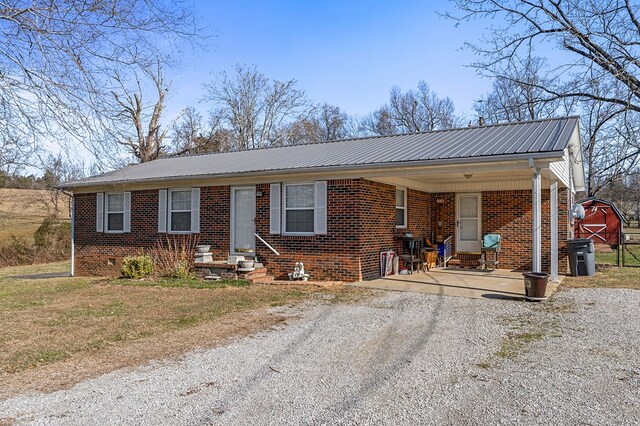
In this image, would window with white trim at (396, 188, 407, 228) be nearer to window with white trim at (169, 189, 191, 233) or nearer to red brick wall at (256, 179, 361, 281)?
red brick wall at (256, 179, 361, 281)

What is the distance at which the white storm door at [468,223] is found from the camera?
14.1m

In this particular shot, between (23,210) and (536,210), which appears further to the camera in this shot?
(23,210)

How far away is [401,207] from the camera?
13195 mm

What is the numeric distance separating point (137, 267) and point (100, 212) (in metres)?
3.37

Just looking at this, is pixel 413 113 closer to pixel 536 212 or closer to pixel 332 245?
pixel 332 245

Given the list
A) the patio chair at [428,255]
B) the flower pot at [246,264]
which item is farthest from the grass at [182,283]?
the patio chair at [428,255]

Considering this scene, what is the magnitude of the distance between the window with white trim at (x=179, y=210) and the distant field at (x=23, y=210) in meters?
12.0

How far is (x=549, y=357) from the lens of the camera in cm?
517

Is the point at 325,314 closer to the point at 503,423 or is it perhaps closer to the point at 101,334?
the point at 101,334

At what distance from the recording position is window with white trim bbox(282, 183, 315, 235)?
38.5 feet

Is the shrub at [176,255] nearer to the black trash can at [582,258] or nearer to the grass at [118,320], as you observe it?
the grass at [118,320]

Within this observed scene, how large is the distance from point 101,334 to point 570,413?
5.51 m

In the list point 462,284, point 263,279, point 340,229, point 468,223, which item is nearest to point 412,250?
point 462,284

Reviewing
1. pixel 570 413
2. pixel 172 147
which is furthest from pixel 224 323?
pixel 172 147
